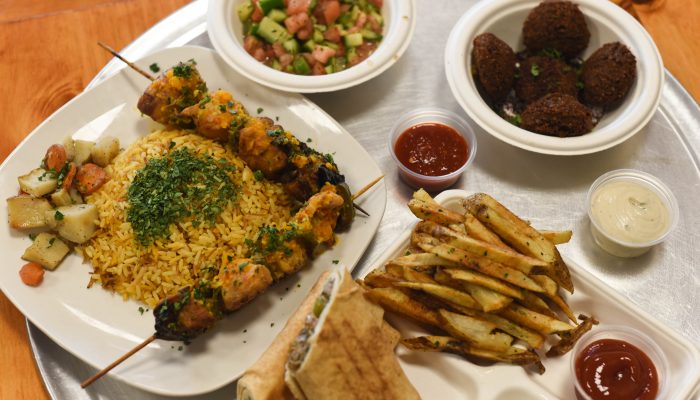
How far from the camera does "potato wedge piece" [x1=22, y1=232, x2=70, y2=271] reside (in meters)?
3.11

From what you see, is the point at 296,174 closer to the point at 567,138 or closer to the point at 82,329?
the point at 82,329

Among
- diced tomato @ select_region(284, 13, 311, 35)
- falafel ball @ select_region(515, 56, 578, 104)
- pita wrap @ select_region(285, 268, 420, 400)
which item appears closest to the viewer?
pita wrap @ select_region(285, 268, 420, 400)

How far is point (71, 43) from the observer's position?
14.0 ft

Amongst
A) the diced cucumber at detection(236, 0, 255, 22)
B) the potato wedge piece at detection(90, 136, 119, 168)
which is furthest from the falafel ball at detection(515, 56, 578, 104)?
the potato wedge piece at detection(90, 136, 119, 168)

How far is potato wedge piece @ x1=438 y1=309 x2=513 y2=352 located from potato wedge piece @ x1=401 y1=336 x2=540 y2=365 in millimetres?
37

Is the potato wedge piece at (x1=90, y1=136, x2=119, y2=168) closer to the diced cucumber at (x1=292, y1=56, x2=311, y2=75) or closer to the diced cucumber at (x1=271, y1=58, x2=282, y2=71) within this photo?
the diced cucumber at (x1=271, y1=58, x2=282, y2=71)

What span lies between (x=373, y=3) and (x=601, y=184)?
1.99m

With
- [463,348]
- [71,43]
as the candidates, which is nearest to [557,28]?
[463,348]

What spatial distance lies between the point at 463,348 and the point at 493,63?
181cm

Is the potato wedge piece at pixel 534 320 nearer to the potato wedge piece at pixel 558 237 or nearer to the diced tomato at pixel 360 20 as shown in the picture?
the potato wedge piece at pixel 558 237

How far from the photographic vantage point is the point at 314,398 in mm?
2436

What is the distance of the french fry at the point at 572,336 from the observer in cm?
272

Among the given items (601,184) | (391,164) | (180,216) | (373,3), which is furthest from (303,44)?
(601,184)

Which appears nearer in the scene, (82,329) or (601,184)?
(82,329)
